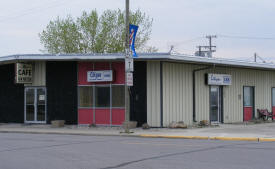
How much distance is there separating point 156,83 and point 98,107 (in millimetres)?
3707

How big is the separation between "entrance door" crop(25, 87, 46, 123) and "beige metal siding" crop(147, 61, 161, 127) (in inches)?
265

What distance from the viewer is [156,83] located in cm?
2348

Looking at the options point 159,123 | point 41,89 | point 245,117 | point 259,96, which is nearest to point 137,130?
point 159,123

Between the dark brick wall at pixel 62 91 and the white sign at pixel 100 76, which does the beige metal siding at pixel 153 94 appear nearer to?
the white sign at pixel 100 76

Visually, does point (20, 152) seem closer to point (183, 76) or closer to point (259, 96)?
point (183, 76)

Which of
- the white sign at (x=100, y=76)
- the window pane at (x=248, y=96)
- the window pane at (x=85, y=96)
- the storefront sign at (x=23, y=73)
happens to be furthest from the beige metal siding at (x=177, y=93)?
the storefront sign at (x=23, y=73)

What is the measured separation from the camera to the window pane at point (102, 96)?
80.7 feet

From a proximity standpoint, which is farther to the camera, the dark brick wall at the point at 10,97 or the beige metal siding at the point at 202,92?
the dark brick wall at the point at 10,97

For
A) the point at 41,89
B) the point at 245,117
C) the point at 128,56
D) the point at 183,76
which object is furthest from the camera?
the point at 245,117

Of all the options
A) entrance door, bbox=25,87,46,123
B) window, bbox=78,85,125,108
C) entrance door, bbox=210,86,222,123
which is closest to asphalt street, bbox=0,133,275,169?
window, bbox=78,85,125,108

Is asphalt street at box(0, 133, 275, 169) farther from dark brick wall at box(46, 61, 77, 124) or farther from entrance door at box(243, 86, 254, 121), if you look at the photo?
entrance door at box(243, 86, 254, 121)

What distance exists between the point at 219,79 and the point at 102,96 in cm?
713

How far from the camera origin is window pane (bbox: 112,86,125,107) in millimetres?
24156

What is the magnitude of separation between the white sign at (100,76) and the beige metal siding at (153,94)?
2174 millimetres
